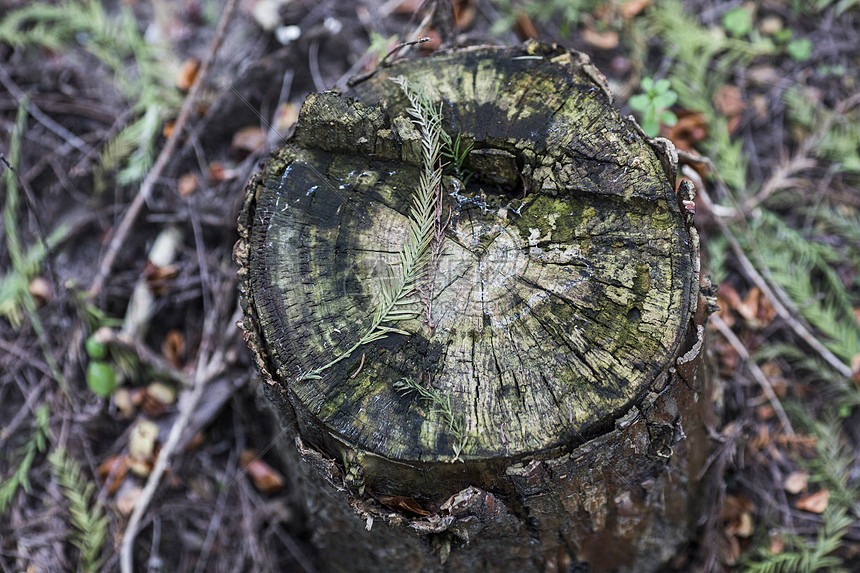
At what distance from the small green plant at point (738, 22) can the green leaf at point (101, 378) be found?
3.70m

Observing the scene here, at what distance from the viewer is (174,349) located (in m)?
3.24

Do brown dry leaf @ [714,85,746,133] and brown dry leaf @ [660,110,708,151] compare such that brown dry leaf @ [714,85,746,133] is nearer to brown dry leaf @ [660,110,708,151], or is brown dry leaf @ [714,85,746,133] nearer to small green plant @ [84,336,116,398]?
brown dry leaf @ [660,110,708,151]

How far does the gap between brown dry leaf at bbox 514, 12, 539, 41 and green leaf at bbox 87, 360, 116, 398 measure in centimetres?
280

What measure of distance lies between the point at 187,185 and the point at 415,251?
6.53 feet

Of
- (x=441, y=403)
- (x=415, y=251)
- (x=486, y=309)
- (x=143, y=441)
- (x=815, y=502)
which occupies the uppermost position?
(x=415, y=251)

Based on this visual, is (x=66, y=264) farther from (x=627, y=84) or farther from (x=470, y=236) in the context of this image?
(x=627, y=84)

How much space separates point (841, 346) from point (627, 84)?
169cm

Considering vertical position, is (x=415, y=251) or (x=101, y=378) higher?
(x=415, y=251)

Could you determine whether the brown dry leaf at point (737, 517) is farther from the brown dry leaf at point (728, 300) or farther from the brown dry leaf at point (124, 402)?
the brown dry leaf at point (124, 402)

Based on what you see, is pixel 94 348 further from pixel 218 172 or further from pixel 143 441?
pixel 218 172

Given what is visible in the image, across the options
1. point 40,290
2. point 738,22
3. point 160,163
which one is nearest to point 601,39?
point 738,22

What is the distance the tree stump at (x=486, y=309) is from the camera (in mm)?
1791

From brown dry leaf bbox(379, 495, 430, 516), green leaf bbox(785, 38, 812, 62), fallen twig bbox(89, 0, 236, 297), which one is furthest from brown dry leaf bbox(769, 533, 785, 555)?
fallen twig bbox(89, 0, 236, 297)

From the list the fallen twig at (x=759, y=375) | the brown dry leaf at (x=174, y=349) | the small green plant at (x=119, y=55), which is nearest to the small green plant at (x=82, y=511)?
the brown dry leaf at (x=174, y=349)
